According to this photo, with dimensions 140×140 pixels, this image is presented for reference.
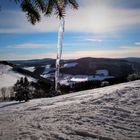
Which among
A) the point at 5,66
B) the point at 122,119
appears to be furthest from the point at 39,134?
the point at 5,66

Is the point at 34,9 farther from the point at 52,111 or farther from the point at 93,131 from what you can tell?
the point at 52,111

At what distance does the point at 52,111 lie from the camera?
28.8 ft

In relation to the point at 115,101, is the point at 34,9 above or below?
above

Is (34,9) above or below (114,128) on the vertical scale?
above

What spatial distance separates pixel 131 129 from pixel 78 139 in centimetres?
132

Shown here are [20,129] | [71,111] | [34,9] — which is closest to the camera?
[34,9]

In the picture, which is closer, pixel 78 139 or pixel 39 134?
pixel 78 139

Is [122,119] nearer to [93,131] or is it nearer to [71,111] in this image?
[93,131]

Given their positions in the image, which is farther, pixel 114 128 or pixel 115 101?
pixel 115 101

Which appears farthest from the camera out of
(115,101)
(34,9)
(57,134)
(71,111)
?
(115,101)

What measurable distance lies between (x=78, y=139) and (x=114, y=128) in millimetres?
1096

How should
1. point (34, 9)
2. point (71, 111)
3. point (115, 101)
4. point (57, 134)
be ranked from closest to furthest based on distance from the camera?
1. point (34, 9)
2. point (57, 134)
3. point (71, 111)
4. point (115, 101)

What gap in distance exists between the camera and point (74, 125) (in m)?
6.75

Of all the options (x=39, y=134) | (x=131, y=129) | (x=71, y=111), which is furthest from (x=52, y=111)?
(x=131, y=129)
